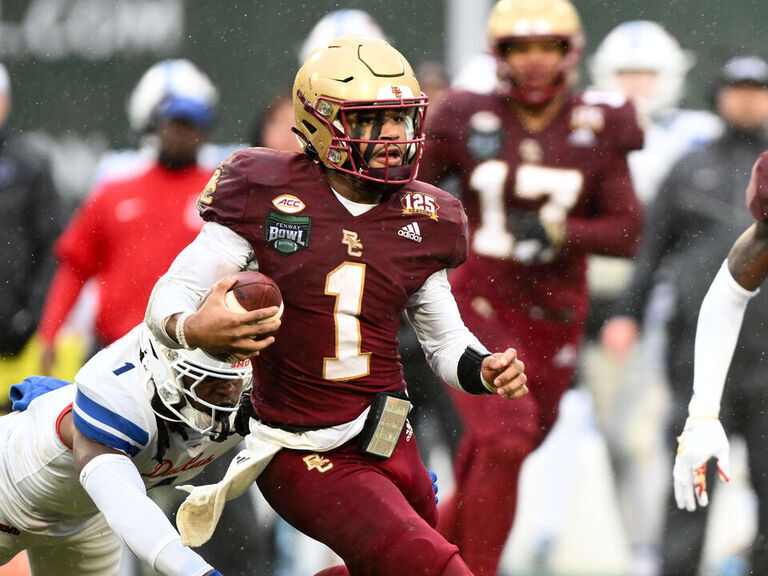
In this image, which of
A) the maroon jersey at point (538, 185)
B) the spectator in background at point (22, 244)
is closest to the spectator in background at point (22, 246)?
the spectator in background at point (22, 244)

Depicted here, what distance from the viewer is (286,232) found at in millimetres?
3760

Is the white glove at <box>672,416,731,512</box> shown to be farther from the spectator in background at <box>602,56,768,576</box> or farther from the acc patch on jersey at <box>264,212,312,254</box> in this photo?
the acc patch on jersey at <box>264,212,312,254</box>

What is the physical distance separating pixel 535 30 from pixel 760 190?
48.1 inches

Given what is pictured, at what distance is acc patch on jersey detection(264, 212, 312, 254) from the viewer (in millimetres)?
3760

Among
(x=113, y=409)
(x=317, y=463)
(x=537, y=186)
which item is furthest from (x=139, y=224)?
(x=317, y=463)

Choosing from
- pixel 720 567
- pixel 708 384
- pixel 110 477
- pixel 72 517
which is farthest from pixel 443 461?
pixel 110 477

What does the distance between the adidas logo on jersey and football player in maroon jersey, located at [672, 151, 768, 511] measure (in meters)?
1.19

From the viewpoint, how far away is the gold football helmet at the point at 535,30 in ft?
17.8

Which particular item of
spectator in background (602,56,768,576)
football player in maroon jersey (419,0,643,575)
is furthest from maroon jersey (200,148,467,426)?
spectator in background (602,56,768,576)

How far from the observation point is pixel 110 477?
12.4ft

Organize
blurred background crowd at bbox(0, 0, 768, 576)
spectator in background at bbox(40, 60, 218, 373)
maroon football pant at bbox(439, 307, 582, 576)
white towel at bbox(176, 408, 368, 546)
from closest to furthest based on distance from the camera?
white towel at bbox(176, 408, 368, 546), maroon football pant at bbox(439, 307, 582, 576), spectator in background at bbox(40, 60, 218, 373), blurred background crowd at bbox(0, 0, 768, 576)

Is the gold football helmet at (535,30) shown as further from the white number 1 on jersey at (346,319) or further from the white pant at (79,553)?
the white pant at (79,553)

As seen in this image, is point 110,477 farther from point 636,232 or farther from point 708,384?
point 636,232

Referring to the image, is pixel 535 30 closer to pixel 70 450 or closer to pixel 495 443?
pixel 495 443
